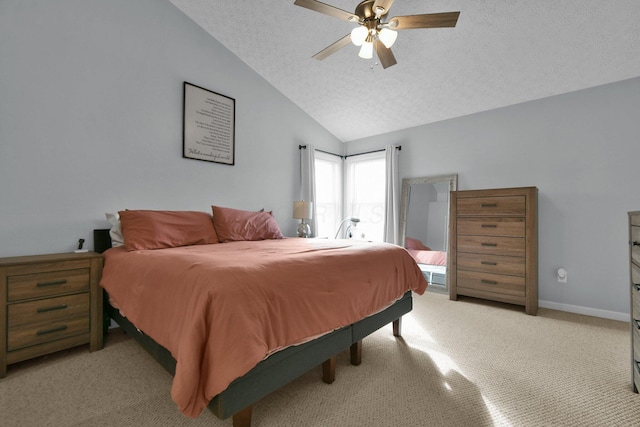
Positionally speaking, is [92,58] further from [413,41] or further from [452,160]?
[452,160]

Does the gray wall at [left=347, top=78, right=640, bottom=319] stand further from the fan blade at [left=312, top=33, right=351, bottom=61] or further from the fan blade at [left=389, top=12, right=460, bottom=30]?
the fan blade at [left=312, top=33, right=351, bottom=61]

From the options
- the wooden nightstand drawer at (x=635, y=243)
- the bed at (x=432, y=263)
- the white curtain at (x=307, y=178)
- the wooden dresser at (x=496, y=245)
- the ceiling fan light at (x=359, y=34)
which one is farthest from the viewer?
the white curtain at (x=307, y=178)

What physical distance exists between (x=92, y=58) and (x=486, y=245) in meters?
4.23

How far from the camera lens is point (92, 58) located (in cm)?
241

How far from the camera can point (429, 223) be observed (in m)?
3.92

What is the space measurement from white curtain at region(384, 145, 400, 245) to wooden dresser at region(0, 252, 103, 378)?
342 cm

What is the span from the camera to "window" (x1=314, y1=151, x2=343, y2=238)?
15.4 feet

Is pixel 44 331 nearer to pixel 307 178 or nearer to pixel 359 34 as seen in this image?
pixel 359 34

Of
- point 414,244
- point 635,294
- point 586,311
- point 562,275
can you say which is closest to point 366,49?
point 635,294

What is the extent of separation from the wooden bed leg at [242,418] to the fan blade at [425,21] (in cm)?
242

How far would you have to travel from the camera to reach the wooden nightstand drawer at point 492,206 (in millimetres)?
2949

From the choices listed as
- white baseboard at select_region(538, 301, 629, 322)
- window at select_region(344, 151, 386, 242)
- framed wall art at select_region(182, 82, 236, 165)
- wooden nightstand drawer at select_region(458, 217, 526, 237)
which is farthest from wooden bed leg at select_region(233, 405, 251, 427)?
window at select_region(344, 151, 386, 242)

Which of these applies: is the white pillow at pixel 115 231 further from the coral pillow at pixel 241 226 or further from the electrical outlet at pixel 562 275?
the electrical outlet at pixel 562 275

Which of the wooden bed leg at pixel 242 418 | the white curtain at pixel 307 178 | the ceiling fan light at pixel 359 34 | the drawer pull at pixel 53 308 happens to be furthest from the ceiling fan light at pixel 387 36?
the drawer pull at pixel 53 308
